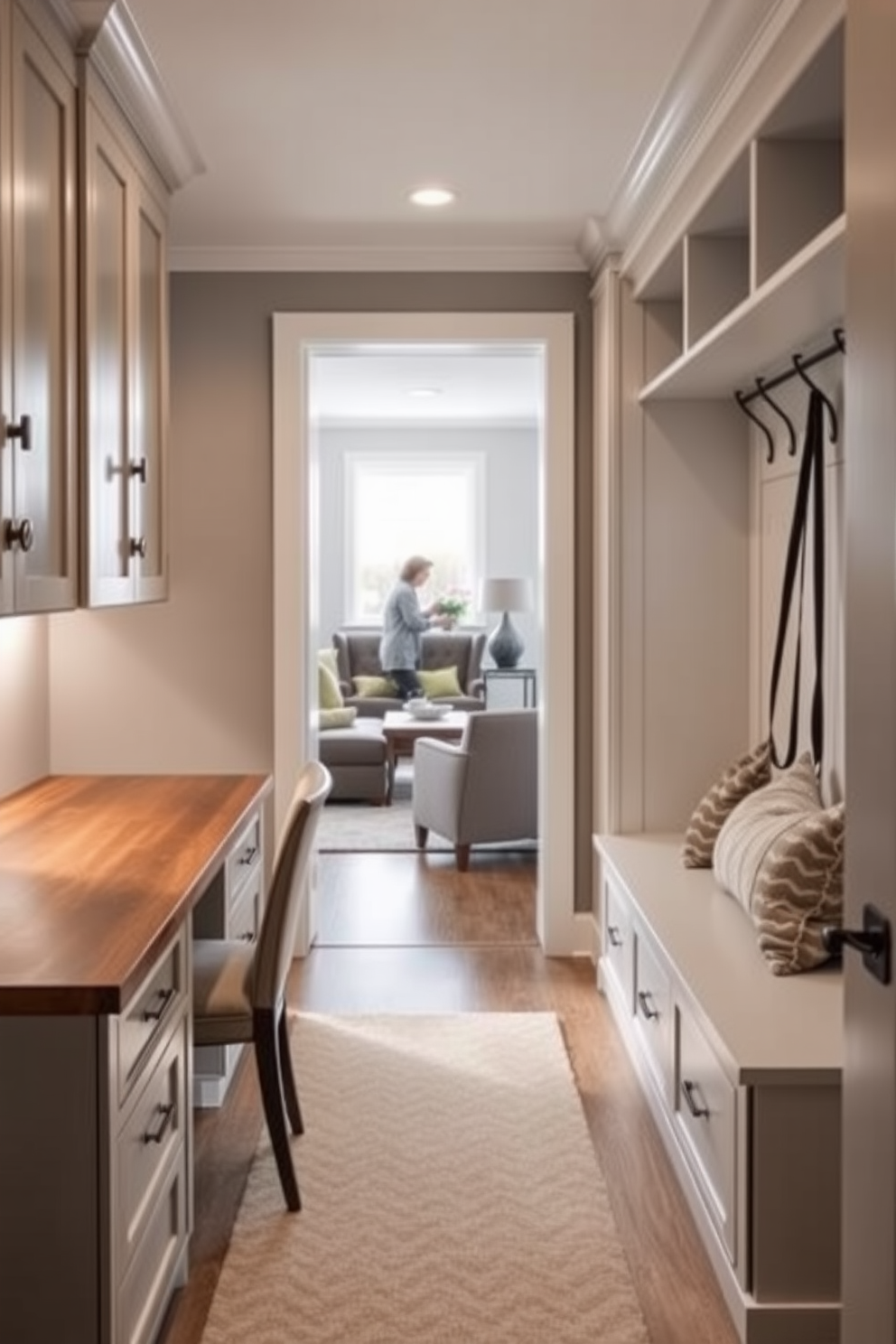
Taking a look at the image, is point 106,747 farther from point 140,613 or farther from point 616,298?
point 616,298

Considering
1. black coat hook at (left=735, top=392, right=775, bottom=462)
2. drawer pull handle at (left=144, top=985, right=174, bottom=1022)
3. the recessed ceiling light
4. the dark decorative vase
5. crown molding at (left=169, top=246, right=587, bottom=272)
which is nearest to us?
drawer pull handle at (left=144, top=985, right=174, bottom=1022)

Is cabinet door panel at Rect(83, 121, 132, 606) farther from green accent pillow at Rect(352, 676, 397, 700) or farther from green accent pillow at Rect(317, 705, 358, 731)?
green accent pillow at Rect(352, 676, 397, 700)

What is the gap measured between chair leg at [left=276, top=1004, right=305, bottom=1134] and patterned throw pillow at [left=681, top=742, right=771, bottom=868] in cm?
123

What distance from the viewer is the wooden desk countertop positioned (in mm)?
1812

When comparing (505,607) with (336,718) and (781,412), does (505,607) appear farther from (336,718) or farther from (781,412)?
(781,412)

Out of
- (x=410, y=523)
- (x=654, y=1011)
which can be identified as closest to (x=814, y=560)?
(x=654, y=1011)

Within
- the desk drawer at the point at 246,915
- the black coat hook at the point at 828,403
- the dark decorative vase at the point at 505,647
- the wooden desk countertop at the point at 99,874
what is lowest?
the desk drawer at the point at 246,915

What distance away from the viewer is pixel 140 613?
4.64m

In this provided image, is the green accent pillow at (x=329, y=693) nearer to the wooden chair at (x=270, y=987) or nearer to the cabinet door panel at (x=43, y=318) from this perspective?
the wooden chair at (x=270, y=987)

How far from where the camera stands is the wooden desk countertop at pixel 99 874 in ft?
5.94

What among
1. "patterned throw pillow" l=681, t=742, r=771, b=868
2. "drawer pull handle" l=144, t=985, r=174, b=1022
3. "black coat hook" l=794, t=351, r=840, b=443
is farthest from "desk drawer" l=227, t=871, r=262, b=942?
"black coat hook" l=794, t=351, r=840, b=443

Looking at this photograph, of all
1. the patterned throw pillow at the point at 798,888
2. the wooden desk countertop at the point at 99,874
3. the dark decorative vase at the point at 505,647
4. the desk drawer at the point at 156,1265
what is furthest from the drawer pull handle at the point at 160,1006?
the dark decorative vase at the point at 505,647

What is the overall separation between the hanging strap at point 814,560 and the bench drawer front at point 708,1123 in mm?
861

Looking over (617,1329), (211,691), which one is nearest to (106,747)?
(211,691)
